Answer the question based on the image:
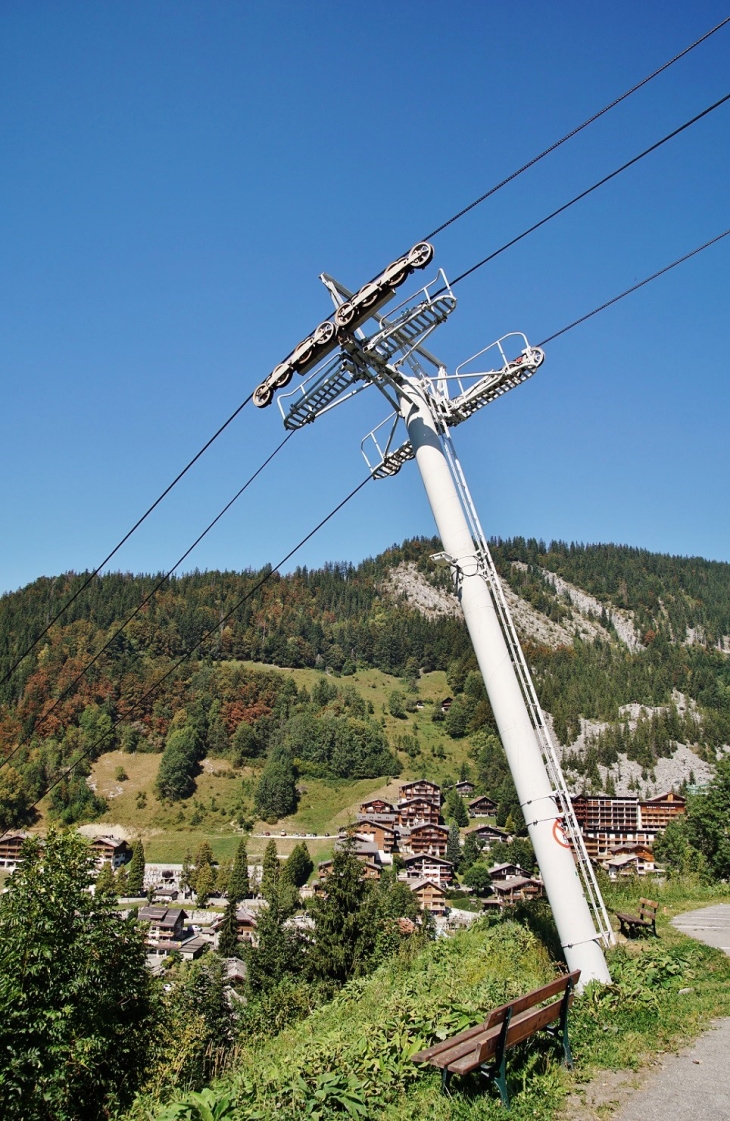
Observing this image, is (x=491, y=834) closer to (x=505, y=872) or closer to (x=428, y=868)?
(x=428, y=868)

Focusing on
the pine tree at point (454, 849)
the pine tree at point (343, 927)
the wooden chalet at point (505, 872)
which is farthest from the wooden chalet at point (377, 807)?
the pine tree at point (343, 927)

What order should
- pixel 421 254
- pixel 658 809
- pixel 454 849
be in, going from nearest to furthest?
pixel 421 254
pixel 454 849
pixel 658 809

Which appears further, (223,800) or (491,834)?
(223,800)

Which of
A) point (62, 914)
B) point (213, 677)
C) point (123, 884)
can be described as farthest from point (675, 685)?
point (62, 914)

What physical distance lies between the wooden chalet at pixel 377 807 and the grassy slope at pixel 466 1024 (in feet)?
391

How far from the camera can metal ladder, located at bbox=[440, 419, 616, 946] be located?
30.6ft

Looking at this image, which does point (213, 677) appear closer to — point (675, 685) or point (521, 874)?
point (521, 874)

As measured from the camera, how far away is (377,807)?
124m

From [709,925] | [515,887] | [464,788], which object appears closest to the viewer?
[709,925]

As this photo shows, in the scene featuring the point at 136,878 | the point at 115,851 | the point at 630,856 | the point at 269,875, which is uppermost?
the point at 115,851

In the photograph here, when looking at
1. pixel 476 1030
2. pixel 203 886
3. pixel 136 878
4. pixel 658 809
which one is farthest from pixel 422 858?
pixel 476 1030

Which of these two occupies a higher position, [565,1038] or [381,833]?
[565,1038]

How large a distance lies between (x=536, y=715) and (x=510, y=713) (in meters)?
0.51

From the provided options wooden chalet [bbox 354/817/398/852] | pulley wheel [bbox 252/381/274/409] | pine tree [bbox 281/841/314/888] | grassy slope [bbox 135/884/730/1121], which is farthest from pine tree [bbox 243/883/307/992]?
wooden chalet [bbox 354/817/398/852]
